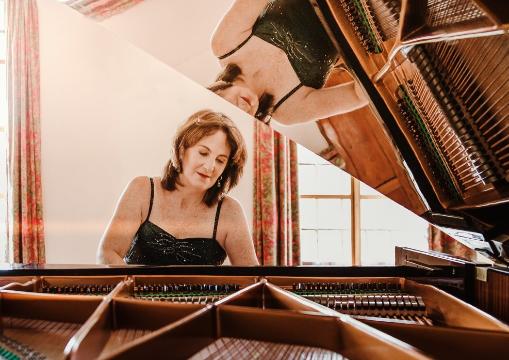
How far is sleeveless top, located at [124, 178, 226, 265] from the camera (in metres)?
3.97

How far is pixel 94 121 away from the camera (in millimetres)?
4125

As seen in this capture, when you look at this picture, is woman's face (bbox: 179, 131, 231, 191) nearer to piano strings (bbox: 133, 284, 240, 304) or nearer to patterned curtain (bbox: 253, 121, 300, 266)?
patterned curtain (bbox: 253, 121, 300, 266)

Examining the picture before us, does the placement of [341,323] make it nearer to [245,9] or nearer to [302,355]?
[302,355]

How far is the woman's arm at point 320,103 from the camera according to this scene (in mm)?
1849

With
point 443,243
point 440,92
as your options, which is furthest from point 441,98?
point 443,243

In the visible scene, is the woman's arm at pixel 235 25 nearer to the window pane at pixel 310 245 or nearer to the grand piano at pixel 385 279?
the grand piano at pixel 385 279

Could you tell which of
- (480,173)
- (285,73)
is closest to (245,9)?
(285,73)

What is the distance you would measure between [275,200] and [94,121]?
1802 millimetres

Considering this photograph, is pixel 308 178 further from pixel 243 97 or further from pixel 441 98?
pixel 441 98

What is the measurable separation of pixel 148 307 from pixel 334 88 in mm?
1147

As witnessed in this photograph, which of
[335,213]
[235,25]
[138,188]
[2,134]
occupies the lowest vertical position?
[335,213]

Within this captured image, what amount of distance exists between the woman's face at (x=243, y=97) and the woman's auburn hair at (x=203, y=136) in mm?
1485

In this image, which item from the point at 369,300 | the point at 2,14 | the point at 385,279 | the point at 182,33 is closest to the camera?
the point at 369,300

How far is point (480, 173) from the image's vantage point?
1.64 metres
